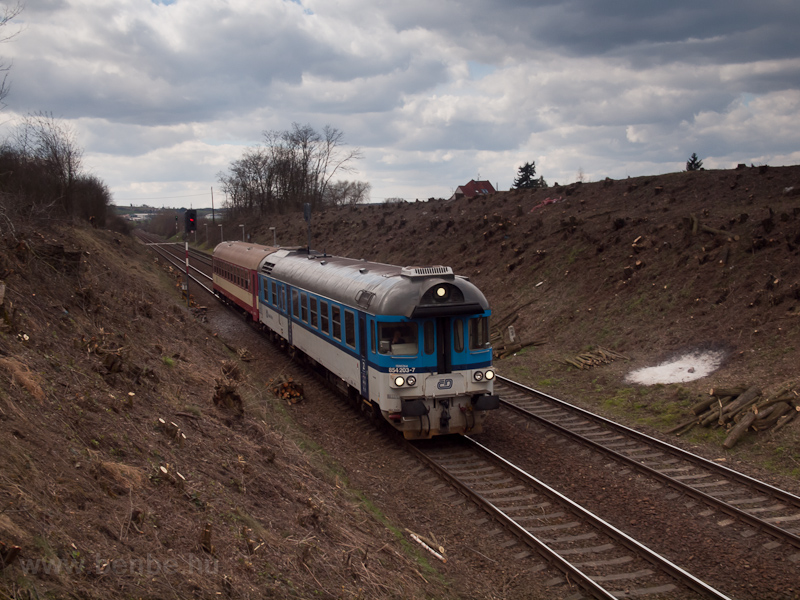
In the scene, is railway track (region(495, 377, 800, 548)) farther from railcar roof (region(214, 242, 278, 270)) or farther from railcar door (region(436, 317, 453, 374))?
railcar roof (region(214, 242, 278, 270))

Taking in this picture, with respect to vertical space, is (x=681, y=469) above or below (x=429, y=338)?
below

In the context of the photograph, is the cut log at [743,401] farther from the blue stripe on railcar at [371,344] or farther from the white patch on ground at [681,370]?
the blue stripe on railcar at [371,344]

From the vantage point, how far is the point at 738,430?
1191cm

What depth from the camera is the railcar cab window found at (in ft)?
39.1

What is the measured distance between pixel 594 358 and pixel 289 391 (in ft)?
29.1

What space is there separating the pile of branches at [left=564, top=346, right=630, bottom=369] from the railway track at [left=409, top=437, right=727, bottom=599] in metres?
7.21

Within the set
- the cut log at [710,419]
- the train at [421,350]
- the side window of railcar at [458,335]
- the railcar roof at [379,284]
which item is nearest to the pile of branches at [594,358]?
the cut log at [710,419]

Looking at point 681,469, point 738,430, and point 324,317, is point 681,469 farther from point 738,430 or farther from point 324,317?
point 324,317

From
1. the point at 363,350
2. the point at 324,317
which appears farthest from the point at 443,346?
the point at 324,317

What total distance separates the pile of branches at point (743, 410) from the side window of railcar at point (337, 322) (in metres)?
7.44

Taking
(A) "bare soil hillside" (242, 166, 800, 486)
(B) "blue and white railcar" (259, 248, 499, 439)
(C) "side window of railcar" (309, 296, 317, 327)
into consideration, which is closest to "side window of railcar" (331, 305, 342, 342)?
(B) "blue and white railcar" (259, 248, 499, 439)

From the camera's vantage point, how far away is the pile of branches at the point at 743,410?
11.9 metres

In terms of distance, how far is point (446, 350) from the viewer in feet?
39.2

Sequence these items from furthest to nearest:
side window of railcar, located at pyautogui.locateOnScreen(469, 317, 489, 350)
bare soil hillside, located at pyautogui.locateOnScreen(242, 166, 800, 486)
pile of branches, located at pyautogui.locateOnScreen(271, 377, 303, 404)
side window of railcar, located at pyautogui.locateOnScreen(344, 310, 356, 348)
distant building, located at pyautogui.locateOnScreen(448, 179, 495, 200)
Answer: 1. distant building, located at pyautogui.locateOnScreen(448, 179, 495, 200)
2. pile of branches, located at pyautogui.locateOnScreen(271, 377, 303, 404)
3. bare soil hillside, located at pyautogui.locateOnScreen(242, 166, 800, 486)
4. side window of railcar, located at pyautogui.locateOnScreen(344, 310, 356, 348)
5. side window of railcar, located at pyautogui.locateOnScreen(469, 317, 489, 350)
